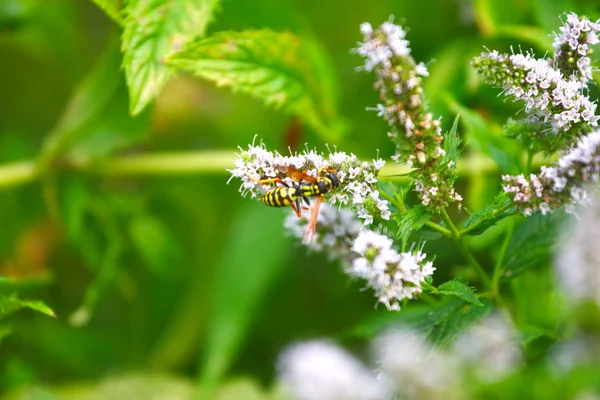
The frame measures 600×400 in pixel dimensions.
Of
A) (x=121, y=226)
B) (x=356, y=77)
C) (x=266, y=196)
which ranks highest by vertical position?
(x=356, y=77)

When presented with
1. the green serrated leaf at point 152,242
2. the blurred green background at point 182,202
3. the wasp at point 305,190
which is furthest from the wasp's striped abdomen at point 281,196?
the green serrated leaf at point 152,242

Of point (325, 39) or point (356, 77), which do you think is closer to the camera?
point (356, 77)

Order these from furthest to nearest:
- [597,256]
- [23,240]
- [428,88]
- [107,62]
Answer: [23,240]
[428,88]
[107,62]
[597,256]

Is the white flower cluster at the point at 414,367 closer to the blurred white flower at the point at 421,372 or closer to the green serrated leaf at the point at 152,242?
the blurred white flower at the point at 421,372

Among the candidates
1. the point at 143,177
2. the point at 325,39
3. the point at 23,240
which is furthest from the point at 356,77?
the point at 23,240

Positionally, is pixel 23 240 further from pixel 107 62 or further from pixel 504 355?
pixel 504 355

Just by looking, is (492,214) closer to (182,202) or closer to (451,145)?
(451,145)

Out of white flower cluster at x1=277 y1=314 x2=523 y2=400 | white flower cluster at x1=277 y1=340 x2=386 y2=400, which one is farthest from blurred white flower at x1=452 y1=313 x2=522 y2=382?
white flower cluster at x1=277 y1=340 x2=386 y2=400

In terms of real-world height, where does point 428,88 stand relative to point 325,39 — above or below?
below
